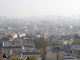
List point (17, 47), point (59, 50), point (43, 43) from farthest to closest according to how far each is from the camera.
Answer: point (43, 43)
point (17, 47)
point (59, 50)

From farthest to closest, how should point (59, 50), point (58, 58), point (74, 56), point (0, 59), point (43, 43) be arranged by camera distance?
1. point (43, 43)
2. point (59, 50)
3. point (58, 58)
4. point (74, 56)
5. point (0, 59)

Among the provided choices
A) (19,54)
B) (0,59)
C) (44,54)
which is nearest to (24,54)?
(19,54)

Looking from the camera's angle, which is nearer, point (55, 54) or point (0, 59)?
point (0, 59)

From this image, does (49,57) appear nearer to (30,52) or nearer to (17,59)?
(30,52)

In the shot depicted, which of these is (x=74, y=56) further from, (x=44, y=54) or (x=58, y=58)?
(x=44, y=54)

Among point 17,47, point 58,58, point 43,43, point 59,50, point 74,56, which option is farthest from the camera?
point 43,43

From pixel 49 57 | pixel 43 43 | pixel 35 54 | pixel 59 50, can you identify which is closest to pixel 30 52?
pixel 35 54

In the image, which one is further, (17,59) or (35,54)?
(35,54)
